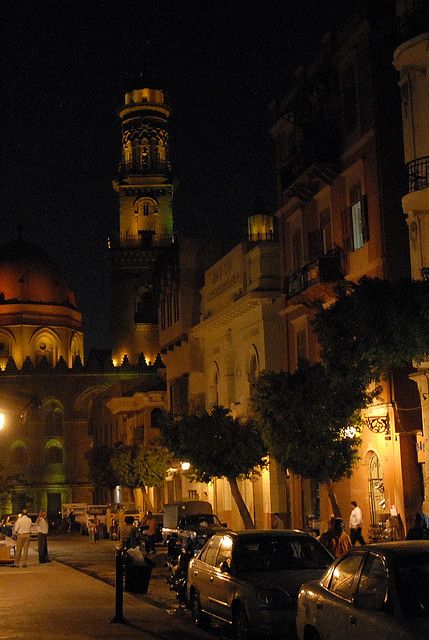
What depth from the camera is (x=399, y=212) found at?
1123 inches

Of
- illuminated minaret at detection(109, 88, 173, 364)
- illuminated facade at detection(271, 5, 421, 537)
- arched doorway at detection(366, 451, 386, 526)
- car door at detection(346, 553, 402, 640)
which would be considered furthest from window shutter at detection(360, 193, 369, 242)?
illuminated minaret at detection(109, 88, 173, 364)

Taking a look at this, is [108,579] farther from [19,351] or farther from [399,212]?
[19,351]

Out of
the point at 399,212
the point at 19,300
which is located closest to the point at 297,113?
the point at 399,212

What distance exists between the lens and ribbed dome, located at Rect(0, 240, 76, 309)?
92.9m

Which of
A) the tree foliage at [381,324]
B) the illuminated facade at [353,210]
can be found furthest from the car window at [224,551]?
the illuminated facade at [353,210]

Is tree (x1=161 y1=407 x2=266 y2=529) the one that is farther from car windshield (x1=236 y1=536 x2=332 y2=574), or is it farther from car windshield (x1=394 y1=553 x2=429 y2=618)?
car windshield (x1=394 y1=553 x2=429 y2=618)

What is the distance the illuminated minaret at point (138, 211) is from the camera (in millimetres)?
86062

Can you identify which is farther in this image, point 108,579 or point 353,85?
point 353,85

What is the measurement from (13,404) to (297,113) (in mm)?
57050

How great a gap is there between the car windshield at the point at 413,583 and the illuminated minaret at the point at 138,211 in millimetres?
76058

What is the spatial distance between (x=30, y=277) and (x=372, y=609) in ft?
283

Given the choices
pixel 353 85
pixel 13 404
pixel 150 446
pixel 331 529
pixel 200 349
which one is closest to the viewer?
pixel 331 529

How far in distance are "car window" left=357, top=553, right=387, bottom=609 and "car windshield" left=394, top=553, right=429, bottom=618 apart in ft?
0.48

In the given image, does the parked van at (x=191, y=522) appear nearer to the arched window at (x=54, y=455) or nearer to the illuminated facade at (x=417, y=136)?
the illuminated facade at (x=417, y=136)
